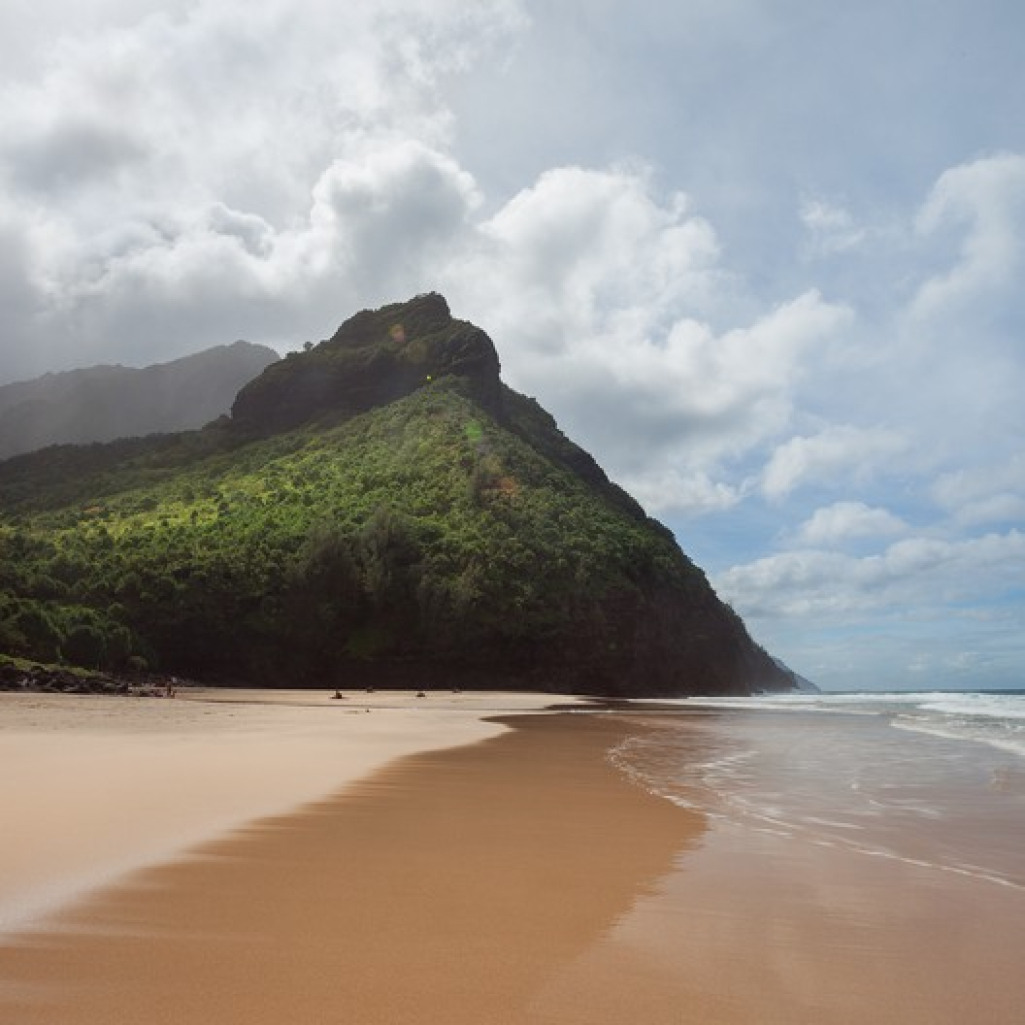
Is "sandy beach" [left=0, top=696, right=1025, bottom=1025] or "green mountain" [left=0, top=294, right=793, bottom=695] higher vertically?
"green mountain" [left=0, top=294, right=793, bottom=695]

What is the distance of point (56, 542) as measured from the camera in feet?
244

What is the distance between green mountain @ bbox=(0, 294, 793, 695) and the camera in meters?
67.0

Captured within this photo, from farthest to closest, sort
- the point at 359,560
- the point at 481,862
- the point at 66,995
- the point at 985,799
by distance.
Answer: the point at 359,560 → the point at 985,799 → the point at 481,862 → the point at 66,995

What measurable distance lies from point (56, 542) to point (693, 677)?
63.7m

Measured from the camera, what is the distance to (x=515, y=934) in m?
4.52

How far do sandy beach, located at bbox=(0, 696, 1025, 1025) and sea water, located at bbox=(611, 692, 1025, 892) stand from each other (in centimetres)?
77

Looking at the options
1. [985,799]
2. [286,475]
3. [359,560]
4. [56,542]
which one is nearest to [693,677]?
[359,560]

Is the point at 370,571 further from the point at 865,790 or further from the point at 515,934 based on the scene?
the point at 515,934

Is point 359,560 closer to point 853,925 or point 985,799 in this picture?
point 985,799

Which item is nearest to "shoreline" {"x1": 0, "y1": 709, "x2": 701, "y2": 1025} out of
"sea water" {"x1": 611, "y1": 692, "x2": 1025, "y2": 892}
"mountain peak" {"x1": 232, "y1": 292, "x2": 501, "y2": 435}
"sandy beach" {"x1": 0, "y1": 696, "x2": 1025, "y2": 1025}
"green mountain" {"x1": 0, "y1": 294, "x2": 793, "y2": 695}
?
"sandy beach" {"x1": 0, "y1": 696, "x2": 1025, "y2": 1025}

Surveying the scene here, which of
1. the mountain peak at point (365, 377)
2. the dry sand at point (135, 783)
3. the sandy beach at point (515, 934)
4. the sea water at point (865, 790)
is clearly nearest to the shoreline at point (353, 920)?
the sandy beach at point (515, 934)

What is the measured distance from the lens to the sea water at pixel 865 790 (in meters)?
7.62

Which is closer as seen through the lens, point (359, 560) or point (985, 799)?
point (985, 799)

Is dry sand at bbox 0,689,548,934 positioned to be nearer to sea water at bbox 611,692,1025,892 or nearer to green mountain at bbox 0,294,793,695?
sea water at bbox 611,692,1025,892
